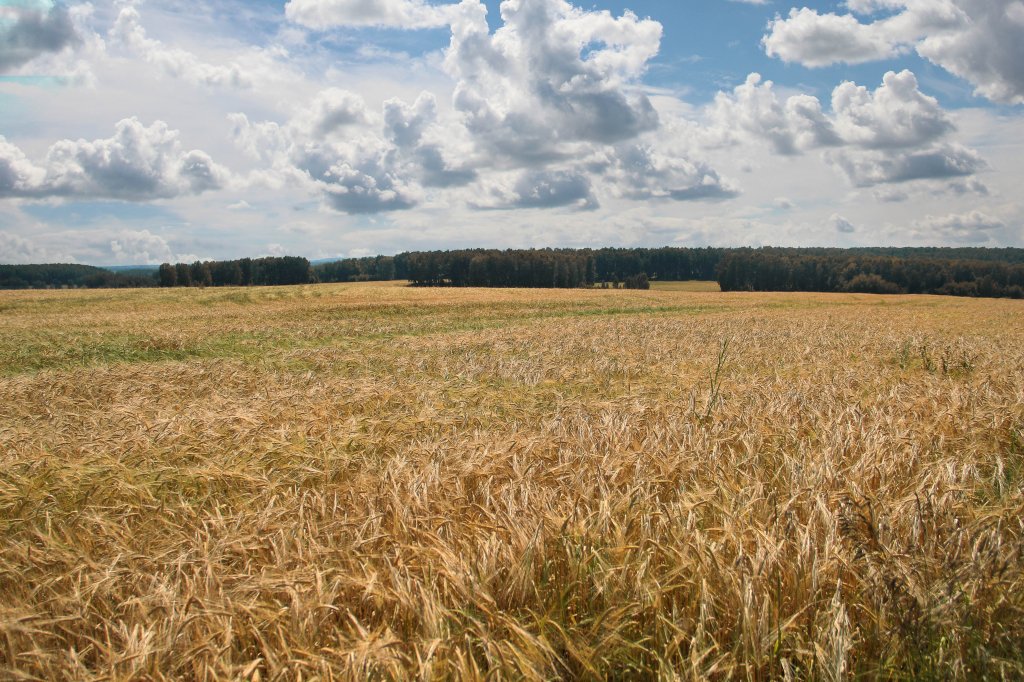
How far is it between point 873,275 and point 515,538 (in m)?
130

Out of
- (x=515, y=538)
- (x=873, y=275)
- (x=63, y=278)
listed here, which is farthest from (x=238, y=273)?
(x=515, y=538)

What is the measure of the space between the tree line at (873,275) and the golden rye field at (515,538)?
124 m

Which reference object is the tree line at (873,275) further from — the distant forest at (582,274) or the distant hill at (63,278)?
the distant hill at (63,278)

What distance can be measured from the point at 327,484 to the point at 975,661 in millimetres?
3705

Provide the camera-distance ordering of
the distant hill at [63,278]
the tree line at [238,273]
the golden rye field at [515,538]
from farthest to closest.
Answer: the distant hill at [63,278] < the tree line at [238,273] < the golden rye field at [515,538]

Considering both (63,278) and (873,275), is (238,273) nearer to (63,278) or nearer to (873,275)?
(63,278)

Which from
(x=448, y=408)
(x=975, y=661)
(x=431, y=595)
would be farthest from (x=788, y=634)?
(x=448, y=408)

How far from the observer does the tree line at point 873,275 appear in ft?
369

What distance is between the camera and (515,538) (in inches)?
121

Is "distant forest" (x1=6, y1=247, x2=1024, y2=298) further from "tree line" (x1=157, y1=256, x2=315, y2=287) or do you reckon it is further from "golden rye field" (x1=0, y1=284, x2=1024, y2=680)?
"golden rye field" (x1=0, y1=284, x2=1024, y2=680)

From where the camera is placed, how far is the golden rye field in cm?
Answer: 236

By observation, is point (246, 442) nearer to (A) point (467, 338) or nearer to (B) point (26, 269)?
(A) point (467, 338)

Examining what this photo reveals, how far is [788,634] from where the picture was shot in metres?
2.45

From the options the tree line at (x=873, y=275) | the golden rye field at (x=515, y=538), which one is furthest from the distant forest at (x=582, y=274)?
the golden rye field at (x=515, y=538)
